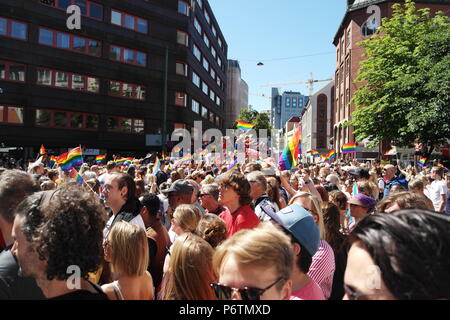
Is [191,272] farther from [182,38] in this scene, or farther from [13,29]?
[182,38]

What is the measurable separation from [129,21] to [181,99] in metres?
9.32

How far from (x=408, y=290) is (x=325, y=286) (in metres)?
1.96

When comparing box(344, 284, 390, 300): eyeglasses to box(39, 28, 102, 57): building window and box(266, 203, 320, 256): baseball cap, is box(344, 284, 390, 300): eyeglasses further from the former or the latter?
box(39, 28, 102, 57): building window

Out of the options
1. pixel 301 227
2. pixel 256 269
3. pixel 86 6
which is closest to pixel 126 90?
pixel 86 6

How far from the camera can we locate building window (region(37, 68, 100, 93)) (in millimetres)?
30273

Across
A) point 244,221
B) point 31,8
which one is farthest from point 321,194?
point 31,8

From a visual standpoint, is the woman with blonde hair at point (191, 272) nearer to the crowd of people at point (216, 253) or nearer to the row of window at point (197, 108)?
the crowd of people at point (216, 253)

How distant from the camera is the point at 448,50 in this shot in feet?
68.2

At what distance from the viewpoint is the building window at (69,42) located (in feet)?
99.2

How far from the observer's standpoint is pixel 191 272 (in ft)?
8.46

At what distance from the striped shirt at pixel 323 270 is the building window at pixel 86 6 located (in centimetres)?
3386

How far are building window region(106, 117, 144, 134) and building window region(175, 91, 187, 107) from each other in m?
4.52
